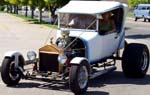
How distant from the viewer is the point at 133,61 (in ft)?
39.5

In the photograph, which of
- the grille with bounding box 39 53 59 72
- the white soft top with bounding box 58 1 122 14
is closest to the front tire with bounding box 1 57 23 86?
the grille with bounding box 39 53 59 72

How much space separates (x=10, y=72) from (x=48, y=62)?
0.90m

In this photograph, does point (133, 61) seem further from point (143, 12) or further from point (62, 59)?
point (143, 12)

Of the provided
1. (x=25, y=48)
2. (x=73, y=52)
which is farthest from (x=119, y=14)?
(x=25, y=48)

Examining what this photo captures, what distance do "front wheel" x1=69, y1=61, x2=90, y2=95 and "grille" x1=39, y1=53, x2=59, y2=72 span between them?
82 cm

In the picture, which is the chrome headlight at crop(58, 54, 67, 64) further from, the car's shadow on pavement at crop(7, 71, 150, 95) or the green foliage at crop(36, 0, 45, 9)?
the green foliage at crop(36, 0, 45, 9)

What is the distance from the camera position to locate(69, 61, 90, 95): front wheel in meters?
9.81

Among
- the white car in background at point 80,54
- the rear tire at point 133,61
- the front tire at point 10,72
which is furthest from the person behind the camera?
the rear tire at point 133,61

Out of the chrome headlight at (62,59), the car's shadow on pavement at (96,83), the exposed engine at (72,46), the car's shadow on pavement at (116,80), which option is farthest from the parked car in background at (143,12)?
the chrome headlight at (62,59)

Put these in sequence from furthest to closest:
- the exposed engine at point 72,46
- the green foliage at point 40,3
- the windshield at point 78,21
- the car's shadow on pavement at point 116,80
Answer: the green foliage at point 40,3 < the windshield at point 78,21 < the car's shadow on pavement at point 116,80 < the exposed engine at point 72,46

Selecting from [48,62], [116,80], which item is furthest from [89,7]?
[48,62]

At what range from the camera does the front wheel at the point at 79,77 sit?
9812mm

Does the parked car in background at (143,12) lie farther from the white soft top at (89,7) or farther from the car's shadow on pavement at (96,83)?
the car's shadow on pavement at (96,83)

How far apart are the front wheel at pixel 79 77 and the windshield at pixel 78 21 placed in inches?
74.9
